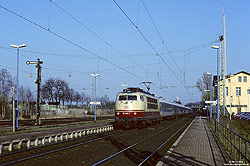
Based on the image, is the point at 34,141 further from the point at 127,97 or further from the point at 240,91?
the point at 240,91

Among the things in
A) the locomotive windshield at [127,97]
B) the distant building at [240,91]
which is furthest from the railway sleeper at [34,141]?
the distant building at [240,91]

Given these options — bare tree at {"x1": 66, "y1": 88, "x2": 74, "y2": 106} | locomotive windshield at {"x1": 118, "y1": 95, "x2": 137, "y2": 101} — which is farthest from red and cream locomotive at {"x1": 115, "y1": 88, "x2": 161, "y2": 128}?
bare tree at {"x1": 66, "y1": 88, "x2": 74, "y2": 106}

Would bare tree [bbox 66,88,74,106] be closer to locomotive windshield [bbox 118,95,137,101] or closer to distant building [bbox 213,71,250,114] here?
distant building [bbox 213,71,250,114]

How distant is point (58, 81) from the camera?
85750 mm

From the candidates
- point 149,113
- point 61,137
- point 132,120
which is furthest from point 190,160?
point 149,113

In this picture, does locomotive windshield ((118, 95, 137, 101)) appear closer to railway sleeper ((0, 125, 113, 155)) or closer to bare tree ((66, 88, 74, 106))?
railway sleeper ((0, 125, 113, 155))

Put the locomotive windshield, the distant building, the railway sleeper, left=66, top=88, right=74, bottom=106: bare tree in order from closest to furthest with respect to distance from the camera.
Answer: the railway sleeper
the locomotive windshield
the distant building
left=66, top=88, right=74, bottom=106: bare tree

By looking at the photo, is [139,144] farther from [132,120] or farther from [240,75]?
[240,75]

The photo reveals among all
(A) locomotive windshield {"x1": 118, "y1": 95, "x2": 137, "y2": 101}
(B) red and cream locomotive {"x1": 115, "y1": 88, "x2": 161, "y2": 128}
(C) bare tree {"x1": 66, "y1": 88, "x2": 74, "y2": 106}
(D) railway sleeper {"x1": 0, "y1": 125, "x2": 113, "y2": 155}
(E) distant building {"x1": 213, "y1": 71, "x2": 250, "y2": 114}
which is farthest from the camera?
(C) bare tree {"x1": 66, "y1": 88, "x2": 74, "y2": 106}

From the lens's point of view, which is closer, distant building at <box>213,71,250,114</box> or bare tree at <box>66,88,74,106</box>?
distant building at <box>213,71,250,114</box>

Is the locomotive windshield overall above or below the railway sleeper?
above

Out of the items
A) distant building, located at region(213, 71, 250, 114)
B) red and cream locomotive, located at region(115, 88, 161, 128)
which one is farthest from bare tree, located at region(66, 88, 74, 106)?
red and cream locomotive, located at region(115, 88, 161, 128)

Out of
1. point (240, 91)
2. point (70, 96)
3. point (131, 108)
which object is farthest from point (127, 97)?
point (70, 96)

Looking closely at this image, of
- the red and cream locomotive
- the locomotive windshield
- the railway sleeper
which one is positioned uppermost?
the locomotive windshield
